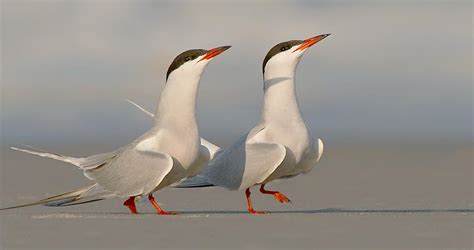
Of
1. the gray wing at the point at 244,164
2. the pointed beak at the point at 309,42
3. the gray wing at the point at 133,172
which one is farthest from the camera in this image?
the pointed beak at the point at 309,42

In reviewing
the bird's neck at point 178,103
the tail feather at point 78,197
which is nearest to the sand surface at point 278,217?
the tail feather at point 78,197

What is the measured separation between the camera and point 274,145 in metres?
11.9

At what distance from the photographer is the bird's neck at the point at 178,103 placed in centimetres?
1133

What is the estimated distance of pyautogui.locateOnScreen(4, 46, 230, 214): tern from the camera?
11.2m

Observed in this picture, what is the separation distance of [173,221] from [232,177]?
127 cm

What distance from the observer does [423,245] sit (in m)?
9.69

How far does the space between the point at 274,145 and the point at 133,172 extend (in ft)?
4.27

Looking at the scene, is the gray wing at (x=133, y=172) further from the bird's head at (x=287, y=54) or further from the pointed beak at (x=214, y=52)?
the bird's head at (x=287, y=54)

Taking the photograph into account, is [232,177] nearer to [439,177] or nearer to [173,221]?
[173,221]

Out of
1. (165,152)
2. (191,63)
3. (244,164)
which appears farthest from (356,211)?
(191,63)

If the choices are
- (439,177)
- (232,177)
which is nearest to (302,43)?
(232,177)

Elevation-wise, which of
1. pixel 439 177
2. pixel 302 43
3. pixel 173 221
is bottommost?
pixel 439 177

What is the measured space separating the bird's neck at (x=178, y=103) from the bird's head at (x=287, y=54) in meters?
1.21

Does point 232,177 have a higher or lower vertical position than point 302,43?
lower
